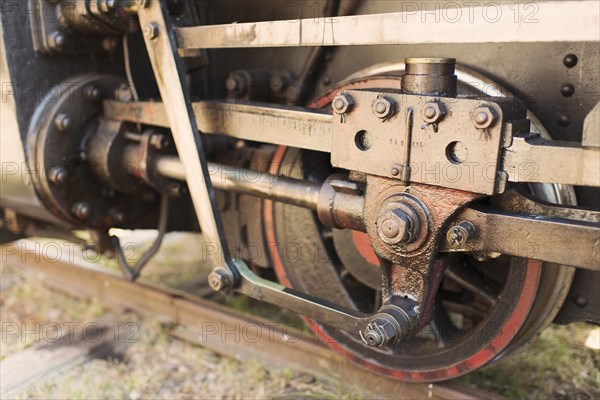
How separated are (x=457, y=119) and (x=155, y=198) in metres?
1.83

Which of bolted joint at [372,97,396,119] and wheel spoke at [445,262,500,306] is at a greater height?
bolted joint at [372,97,396,119]

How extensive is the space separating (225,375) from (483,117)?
1728mm

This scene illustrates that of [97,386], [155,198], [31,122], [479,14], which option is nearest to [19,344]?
[97,386]

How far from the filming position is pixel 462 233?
1590 mm

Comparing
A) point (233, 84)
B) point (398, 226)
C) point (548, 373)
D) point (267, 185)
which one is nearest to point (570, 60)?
point (398, 226)

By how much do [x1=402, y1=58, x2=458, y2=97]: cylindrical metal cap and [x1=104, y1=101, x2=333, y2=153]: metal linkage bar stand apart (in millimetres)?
295

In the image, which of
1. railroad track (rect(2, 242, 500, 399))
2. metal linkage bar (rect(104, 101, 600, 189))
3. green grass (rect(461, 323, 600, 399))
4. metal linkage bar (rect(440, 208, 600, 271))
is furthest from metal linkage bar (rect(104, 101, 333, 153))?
green grass (rect(461, 323, 600, 399))

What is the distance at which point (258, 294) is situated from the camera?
204 centimetres

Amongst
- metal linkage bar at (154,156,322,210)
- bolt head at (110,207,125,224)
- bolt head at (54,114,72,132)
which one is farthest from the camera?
bolt head at (110,207,125,224)

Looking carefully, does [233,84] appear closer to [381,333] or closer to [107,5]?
[107,5]

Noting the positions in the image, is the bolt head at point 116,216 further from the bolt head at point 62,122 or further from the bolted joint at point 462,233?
the bolted joint at point 462,233

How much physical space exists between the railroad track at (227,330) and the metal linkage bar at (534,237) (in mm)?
858

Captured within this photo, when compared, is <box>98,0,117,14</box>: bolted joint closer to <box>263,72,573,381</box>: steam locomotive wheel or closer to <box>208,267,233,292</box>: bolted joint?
<box>263,72,573,381</box>: steam locomotive wheel

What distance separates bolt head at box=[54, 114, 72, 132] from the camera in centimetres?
243
